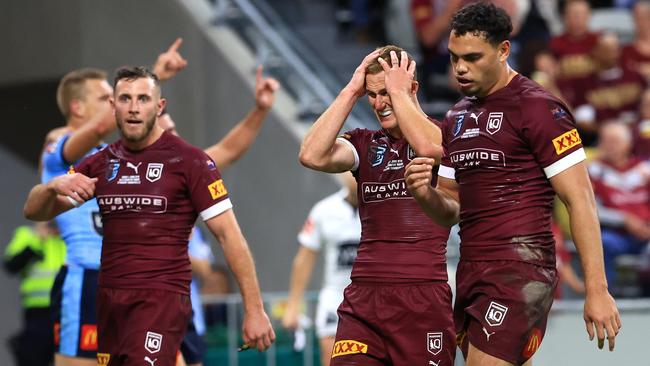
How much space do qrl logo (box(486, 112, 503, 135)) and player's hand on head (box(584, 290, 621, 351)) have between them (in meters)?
0.92

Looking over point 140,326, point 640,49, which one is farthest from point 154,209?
point 640,49

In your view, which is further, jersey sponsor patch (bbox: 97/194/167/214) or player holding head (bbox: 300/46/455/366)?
jersey sponsor patch (bbox: 97/194/167/214)

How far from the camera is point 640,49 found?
44.9ft

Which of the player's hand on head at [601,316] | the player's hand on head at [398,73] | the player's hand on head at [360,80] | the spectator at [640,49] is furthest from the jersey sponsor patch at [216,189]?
the spectator at [640,49]

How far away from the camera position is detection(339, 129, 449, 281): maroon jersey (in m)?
6.79

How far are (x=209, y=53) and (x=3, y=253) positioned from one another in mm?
3061

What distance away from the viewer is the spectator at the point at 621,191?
1155cm

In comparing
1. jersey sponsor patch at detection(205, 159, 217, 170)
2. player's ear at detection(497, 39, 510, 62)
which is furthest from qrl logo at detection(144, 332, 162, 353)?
player's ear at detection(497, 39, 510, 62)

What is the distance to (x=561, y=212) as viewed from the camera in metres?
11.7

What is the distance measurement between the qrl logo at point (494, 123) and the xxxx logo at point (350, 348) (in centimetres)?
126

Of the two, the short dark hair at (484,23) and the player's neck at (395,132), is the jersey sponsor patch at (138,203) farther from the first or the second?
the short dark hair at (484,23)

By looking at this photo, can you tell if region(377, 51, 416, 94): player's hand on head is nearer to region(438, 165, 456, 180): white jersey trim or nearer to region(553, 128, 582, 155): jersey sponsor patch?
region(438, 165, 456, 180): white jersey trim

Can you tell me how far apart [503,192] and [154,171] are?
1967 millimetres

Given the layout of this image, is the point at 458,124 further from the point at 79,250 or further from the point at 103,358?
the point at 79,250
